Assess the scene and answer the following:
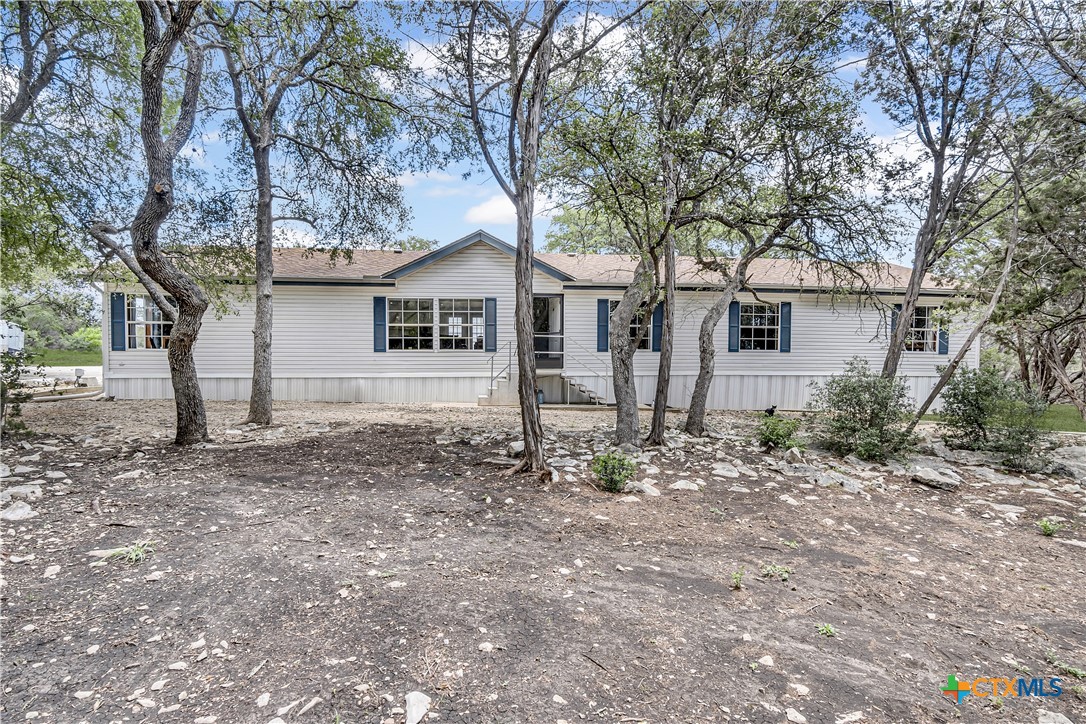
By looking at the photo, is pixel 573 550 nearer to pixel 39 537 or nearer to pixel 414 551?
pixel 414 551

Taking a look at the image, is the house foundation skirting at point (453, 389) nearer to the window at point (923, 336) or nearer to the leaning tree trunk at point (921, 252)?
the window at point (923, 336)

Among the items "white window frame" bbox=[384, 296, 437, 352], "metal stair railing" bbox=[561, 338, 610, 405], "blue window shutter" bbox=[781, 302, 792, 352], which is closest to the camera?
"white window frame" bbox=[384, 296, 437, 352]

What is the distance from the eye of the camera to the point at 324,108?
30.2ft

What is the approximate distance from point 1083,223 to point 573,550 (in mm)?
10016

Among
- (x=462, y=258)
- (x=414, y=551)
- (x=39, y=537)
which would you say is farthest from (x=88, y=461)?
(x=462, y=258)

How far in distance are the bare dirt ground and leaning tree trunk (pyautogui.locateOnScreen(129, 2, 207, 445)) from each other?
124cm

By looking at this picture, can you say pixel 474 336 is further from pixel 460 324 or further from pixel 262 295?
pixel 262 295

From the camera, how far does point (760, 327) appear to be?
46.3 ft

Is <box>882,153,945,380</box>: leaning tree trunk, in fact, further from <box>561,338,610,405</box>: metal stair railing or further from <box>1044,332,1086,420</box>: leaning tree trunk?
<box>561,338,610,405</box>: metal stair railing

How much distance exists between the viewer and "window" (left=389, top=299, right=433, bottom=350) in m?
13.3

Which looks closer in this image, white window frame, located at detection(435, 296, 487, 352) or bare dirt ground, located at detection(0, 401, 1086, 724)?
bare dirt ground, located at detection(0, 401, 1086, 724)

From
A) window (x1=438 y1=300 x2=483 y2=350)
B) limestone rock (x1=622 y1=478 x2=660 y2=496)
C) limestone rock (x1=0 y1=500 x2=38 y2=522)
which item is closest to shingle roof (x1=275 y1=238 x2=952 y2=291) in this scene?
window (x1=438 y1=300 x2=483 y2=350)

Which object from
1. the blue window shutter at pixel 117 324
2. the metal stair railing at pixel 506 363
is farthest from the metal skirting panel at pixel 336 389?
the blue window shutter at pixel 117 324

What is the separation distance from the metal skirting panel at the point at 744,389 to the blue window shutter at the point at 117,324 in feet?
36.8
